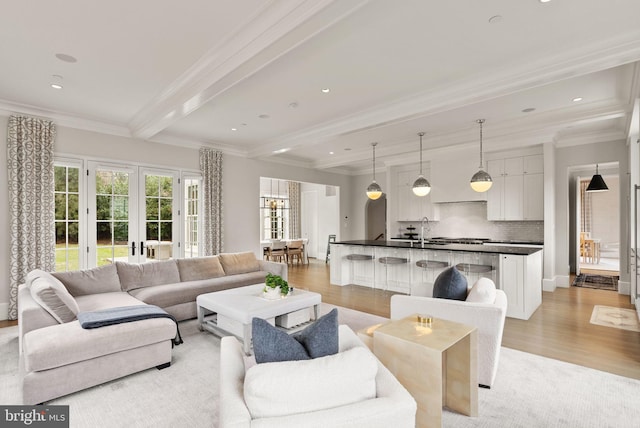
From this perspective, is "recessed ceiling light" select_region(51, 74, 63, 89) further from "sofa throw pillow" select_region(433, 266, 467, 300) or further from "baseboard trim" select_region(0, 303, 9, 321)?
"sofa throw pillow" select_region(433, 266, 467, 300)

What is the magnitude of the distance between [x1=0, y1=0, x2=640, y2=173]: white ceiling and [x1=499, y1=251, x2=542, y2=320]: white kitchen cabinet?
7.09 ft

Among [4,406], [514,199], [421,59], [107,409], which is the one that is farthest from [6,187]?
[514,199]

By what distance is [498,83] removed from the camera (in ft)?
12.0

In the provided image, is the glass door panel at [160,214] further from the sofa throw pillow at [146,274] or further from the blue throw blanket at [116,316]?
the blue throw blanket at [116,316]

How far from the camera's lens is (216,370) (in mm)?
3002

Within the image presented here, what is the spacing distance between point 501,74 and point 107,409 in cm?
471

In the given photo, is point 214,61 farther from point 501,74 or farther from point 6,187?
point 6,187

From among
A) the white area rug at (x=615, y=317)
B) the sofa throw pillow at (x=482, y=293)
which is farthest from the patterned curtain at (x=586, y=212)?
the sofa throw pillow at (x=482, y=293)

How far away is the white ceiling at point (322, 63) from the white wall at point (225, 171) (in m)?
0.26

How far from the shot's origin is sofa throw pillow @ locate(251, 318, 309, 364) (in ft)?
4.66

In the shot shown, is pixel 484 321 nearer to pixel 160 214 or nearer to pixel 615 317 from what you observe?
pixel 615 317

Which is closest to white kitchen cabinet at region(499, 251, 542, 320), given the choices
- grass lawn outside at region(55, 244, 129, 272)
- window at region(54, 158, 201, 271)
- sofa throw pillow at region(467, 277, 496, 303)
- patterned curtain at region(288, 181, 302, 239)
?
sofa throw pillow at region(467, 277, 496, 303)

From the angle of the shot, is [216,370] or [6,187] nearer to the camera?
[216,370]

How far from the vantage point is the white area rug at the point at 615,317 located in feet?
13.5
